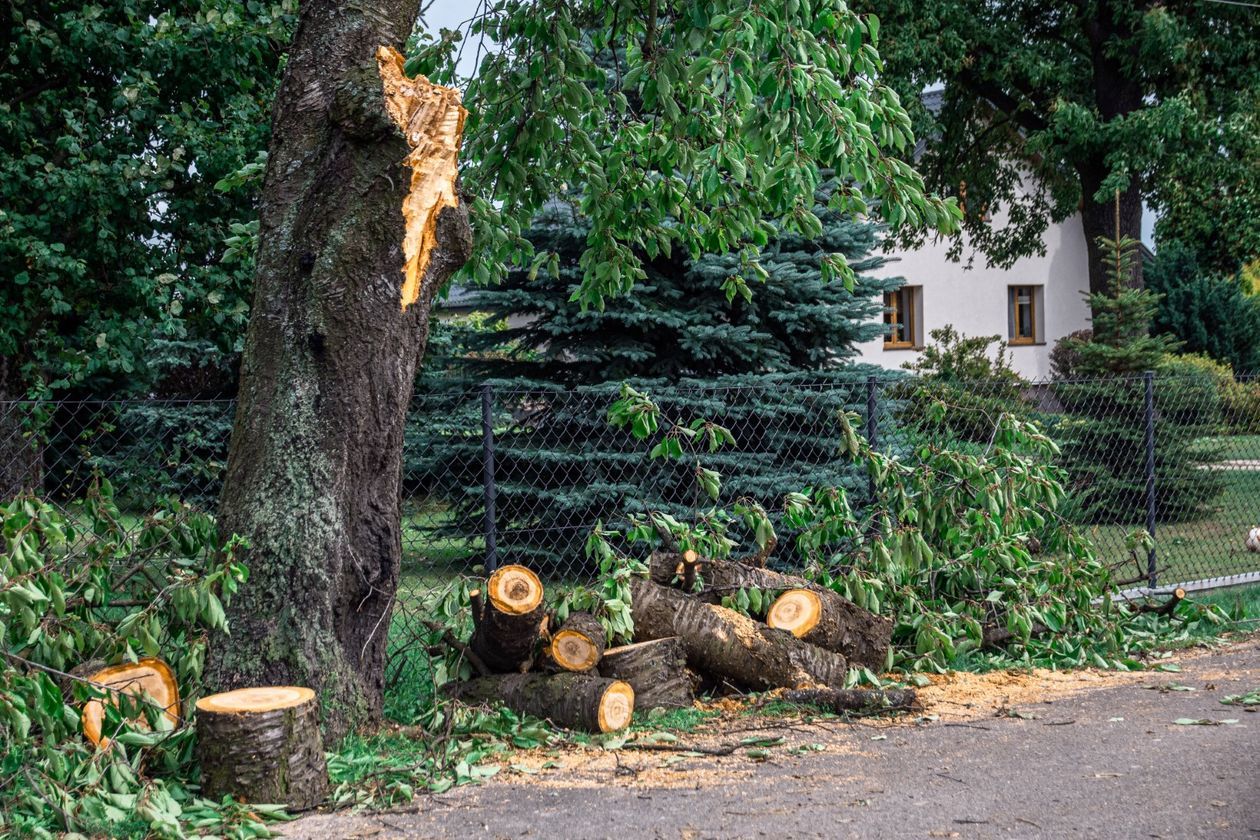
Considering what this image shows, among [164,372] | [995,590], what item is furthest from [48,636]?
[164,372]

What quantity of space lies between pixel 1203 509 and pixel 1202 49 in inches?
370

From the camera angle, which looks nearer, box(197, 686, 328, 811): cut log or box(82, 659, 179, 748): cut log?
box(197, 686, 328, 811): cut log

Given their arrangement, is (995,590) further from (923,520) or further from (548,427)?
(548,427)

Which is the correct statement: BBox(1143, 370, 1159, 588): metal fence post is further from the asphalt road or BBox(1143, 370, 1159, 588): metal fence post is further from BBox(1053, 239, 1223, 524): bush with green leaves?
the asphalt road

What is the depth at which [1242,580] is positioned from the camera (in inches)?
350

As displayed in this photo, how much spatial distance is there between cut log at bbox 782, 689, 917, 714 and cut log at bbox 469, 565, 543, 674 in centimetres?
141

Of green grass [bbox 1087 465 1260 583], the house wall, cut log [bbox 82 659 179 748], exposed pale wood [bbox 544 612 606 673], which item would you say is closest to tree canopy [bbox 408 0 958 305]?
exposed pale wood [bbox 544 612 606 673]

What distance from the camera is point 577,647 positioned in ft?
17.5

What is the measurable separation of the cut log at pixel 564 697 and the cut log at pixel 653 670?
102 millimetres

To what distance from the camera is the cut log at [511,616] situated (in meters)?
5.15

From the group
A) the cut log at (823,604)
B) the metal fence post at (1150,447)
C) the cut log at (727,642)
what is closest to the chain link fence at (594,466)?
the metal fence post at (1150,447)

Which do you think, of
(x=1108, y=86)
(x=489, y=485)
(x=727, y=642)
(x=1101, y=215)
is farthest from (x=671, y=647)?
(x=1108, y=86)

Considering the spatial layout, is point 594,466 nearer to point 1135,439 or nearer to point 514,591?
point 514,591

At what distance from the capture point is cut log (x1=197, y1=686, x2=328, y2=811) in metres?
4.11
